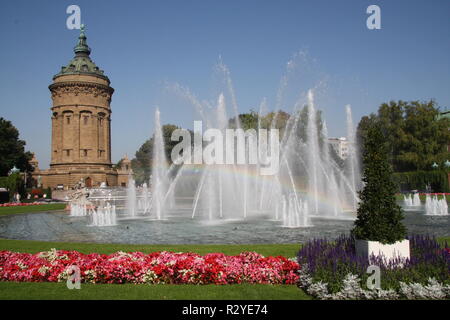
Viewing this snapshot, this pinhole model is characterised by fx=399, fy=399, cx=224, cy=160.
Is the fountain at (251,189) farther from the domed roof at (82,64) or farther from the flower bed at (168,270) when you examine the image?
the domed roof at (82,64)

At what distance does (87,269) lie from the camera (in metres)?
8.53

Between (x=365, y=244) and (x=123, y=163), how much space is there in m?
121

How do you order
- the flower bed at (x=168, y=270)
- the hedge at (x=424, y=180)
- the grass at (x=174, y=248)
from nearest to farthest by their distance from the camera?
1. the flower bed at (x=168, y=270)
2. the grass at (x=174, y=248)
3. the hedge at (x=424, y=180)

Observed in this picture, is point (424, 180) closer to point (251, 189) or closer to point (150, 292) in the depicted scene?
point (251, 189)

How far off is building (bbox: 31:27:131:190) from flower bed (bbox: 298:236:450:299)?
70.5m

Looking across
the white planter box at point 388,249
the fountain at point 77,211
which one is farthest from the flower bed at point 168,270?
the fountain at point 77,211

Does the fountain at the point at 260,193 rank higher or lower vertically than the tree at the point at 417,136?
lower

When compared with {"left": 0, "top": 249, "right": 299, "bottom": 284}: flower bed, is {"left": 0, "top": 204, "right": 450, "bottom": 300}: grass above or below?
below

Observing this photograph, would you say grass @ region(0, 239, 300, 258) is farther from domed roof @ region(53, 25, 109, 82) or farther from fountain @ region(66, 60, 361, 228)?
domed roof @ region(53, 25, 109, 82)

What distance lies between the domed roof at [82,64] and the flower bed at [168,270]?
72.5m

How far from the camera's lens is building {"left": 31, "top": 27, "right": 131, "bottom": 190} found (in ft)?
241

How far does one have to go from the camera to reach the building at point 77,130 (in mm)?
73500

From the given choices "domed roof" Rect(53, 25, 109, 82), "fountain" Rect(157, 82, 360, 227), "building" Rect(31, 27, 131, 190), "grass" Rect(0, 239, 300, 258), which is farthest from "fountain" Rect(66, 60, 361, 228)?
"domed roof" Rect(53, 25, 109, 82)

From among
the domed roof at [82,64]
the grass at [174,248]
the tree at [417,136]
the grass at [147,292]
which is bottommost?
the grass at [147,292]
